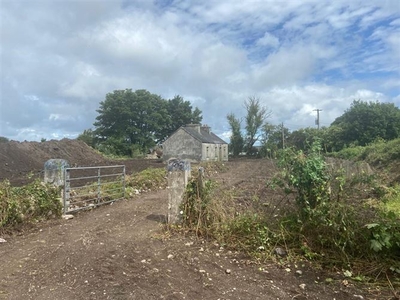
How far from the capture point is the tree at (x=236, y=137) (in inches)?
2315

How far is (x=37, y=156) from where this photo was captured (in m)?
28.4

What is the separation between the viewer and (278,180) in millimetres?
5270

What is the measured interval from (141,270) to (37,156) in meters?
27.1

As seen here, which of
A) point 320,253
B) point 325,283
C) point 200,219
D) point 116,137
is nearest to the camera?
point 325,283

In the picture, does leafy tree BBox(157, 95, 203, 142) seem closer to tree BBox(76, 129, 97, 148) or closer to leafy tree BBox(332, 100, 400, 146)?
tree BBox(76, 129, 97, 148)

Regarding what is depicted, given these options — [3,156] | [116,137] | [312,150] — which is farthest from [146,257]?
[116,137]

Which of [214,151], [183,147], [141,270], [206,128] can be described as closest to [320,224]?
[141,270]

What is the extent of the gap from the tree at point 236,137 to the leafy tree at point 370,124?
1839 cm

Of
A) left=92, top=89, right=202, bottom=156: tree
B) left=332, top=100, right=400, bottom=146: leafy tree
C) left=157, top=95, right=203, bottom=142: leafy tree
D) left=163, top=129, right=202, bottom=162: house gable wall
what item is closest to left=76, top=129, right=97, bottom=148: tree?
left=92, top=89, right=202, bottom=156: tree

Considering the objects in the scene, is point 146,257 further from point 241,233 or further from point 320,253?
point 320,253

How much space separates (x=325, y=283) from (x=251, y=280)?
88 centimetres

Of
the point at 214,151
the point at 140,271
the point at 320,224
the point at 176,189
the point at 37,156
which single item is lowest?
the point at 140,271

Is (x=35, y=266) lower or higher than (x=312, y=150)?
lower

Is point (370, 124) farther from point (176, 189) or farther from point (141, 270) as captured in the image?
point (141, 270)
